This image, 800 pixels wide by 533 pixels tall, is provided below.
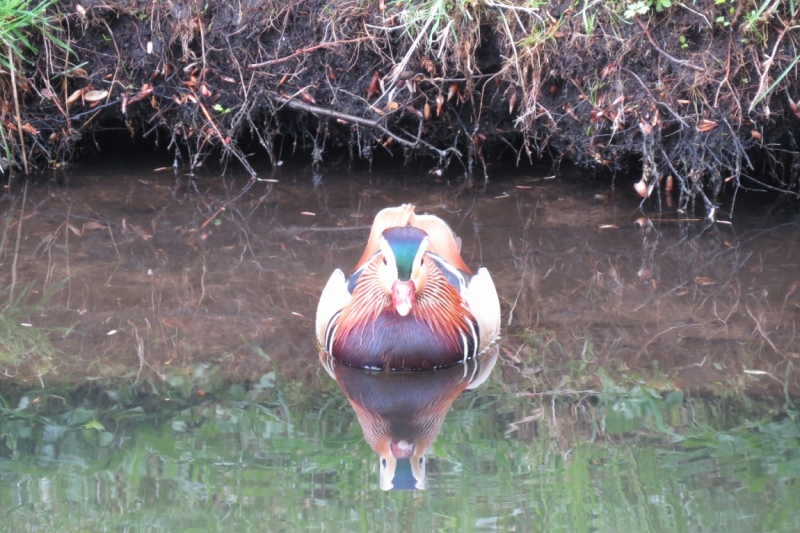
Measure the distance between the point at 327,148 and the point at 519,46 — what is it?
2290 millimetres

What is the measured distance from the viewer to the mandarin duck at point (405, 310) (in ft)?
14.0

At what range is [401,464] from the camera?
359cm

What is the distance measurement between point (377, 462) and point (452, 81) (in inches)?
136

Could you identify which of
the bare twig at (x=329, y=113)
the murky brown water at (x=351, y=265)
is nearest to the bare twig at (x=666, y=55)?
the murky brown water at (x=351, y=265)

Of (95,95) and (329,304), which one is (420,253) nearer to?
A: (329,304)

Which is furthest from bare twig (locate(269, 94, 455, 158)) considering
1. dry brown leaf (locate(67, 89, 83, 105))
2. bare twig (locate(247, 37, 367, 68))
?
dry brown leaf (locate(67, 89, 83, 105))

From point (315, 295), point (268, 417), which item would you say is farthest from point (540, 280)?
point (268, 417)

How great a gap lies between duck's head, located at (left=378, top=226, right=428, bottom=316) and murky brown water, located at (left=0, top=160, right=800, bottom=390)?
1.83 feet

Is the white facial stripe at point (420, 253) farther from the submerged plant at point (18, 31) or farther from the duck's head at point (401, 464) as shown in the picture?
the submerged plant at point (18, 31)

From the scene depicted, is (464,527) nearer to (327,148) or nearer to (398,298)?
(398,298)

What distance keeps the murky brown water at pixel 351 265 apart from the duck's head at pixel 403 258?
1.83 ft

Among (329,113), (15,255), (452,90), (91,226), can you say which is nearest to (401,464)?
(15,255)

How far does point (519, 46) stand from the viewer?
19.9 feet

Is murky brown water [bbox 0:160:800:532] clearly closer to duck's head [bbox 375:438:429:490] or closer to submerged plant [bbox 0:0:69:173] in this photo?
duck's head [bbox 375:438:429:490]
